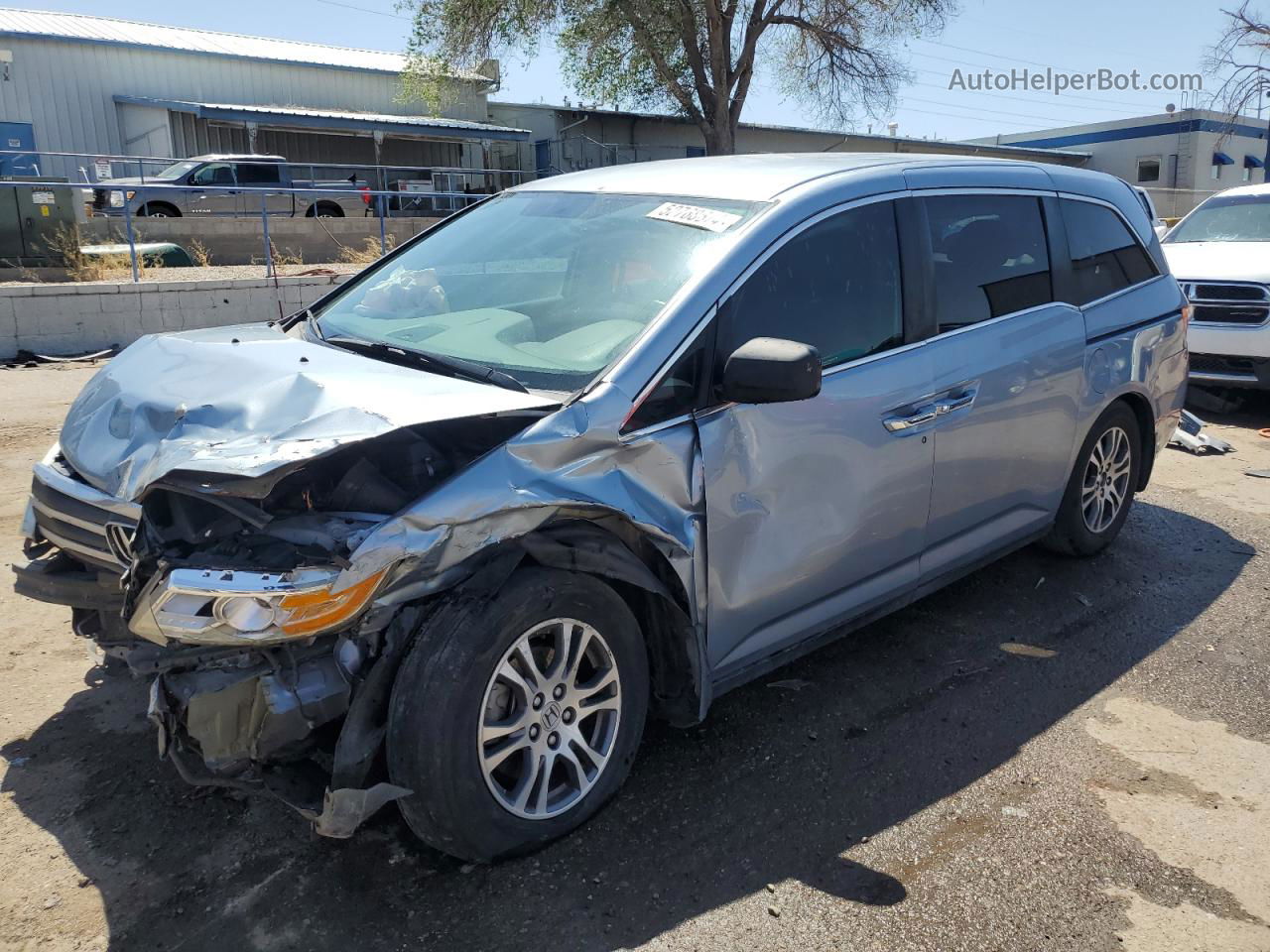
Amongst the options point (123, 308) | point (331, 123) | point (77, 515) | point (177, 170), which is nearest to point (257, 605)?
point (77, 515)

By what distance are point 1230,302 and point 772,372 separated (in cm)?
739

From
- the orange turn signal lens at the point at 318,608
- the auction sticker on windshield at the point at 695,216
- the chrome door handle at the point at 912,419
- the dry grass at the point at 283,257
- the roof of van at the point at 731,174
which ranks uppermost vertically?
the roof of van at the point at 731,174

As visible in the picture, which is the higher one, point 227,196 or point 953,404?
point 227,196

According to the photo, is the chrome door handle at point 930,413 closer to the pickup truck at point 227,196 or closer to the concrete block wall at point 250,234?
the concrete block wall at point 250,234

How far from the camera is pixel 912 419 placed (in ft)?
11.7

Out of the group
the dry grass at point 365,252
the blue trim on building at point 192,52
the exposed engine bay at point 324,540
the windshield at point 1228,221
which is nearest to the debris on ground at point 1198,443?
the windshield at point 1228,221

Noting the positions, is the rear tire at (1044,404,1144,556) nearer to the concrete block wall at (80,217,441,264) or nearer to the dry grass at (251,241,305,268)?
the concrete block wall at (80,217,441,264)

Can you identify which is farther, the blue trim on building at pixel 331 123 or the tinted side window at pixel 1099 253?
the blue trim on building at pixel 331 123

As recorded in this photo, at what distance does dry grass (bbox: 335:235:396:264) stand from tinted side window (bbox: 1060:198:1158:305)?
12.8 meters

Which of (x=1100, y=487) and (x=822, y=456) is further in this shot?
(x=1100, y=487)

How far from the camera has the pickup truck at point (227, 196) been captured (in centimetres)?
1733

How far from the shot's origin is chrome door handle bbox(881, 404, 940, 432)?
3484mm

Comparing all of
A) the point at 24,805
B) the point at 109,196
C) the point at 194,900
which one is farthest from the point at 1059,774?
the point at 109,196

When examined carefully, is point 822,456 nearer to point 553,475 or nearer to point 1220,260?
point 553,475
